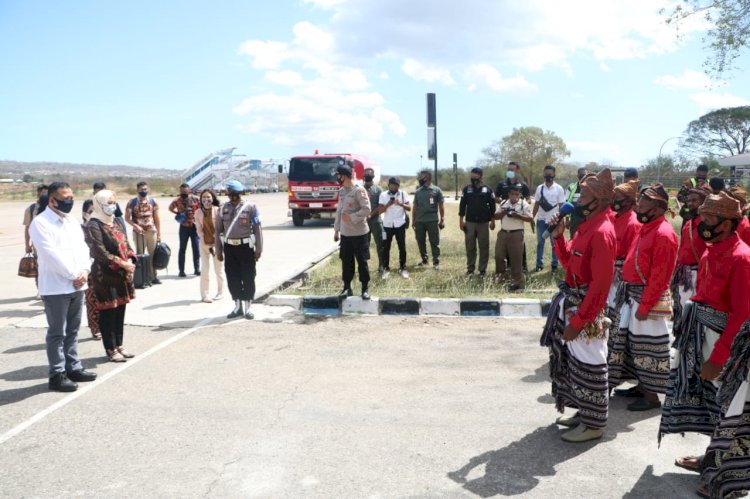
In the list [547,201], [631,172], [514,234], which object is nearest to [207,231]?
[514,234]

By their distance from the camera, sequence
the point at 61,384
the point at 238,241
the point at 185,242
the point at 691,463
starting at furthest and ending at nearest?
the point at 185,242 → the point at 238,241 → the point at 61,384 → the point at 691,463

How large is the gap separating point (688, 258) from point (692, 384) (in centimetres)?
264

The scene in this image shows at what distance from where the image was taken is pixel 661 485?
359cm

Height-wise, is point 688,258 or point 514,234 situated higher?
point 514,234

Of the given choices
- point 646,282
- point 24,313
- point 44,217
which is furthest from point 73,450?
point 24,313

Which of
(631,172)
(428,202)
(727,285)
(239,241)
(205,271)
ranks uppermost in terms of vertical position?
(631,172)

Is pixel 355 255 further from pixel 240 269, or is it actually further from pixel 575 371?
pixel 575 371

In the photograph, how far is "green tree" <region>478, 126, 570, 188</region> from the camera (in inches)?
2339

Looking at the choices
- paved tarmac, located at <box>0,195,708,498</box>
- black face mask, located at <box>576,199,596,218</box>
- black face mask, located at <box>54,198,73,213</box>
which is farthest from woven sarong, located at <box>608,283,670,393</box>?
black face mask, located at <box>54,198,73,213</box>

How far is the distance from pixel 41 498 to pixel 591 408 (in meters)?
3.51

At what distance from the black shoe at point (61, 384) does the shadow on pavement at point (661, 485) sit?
453cm

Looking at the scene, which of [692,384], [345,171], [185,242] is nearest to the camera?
[692,384]

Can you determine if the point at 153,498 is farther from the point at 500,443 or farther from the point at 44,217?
the point at 44,217

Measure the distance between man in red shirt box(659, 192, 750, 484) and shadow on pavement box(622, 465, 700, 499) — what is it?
109 mm
